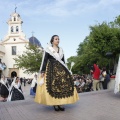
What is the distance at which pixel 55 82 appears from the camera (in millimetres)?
6926

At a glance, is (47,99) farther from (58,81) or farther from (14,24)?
(14,24)

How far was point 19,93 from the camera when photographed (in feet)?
39.2

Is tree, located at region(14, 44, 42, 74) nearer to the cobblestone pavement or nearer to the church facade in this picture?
the church facade

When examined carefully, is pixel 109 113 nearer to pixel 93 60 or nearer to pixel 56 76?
pixel 56 76

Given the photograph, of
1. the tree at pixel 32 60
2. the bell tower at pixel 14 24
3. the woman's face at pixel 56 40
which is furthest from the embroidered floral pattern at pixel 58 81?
the bell tower at pixel 14 24

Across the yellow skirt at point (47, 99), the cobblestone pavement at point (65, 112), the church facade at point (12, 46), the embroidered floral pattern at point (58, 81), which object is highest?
the church facade at point (12, 46)

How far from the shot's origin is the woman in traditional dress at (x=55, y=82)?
682cm

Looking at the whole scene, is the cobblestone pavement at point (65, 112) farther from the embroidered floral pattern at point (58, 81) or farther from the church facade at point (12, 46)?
the church facade at point (12, 46)

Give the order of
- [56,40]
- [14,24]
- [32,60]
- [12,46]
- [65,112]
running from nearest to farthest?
[65,112]
[56,40]
[32,60]
[12,46]
[14,24]

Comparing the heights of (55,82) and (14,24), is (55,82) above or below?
below

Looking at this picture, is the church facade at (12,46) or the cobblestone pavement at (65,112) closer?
the cobblestone pavement at (65,112)

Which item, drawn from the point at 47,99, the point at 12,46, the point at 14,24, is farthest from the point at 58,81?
the point at 14,24

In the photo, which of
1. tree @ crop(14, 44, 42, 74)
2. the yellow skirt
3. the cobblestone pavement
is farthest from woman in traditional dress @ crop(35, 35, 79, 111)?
tree @ crop(14, 44, 42, 74)

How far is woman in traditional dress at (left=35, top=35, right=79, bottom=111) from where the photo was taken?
22.4 feet
